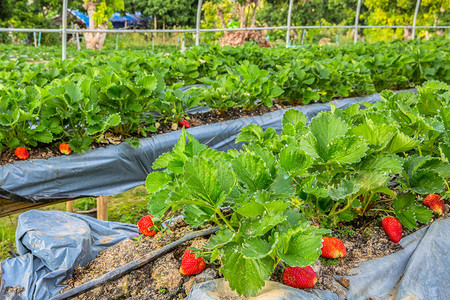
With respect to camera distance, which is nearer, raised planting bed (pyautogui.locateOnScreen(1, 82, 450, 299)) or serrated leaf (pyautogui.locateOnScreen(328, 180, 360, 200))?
raised planting bed (pyautogui.locateOnScreen(1, 82, 450, 299))

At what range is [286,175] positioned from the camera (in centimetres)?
117

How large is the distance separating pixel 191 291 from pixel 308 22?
31.3m

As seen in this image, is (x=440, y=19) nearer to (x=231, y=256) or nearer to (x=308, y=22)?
(x=308, y=22)

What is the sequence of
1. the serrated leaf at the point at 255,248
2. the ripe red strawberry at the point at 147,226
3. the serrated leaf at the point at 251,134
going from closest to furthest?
the serrated leaf at the point at 255,248
the ripe red strawberry at the point at 147,226
the serrated leaf at the point at 251,134

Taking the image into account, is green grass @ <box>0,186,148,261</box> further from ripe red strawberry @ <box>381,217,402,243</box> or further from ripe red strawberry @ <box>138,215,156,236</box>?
ripe red strawberry @ <box>381,217,402,243</box>

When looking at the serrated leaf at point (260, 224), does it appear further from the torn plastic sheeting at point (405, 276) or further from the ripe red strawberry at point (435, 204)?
the ripe red strawberry at point (435, 204)

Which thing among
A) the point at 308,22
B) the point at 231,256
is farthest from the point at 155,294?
the point at 308,22

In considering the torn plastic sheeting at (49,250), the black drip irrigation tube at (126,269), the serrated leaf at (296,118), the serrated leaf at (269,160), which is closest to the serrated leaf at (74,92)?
the torn plastic sheeting at (49,250)

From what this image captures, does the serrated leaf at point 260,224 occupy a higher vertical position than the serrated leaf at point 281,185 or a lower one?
lower

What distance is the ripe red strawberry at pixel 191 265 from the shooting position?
1.25m

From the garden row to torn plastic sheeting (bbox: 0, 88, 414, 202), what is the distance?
0.12m

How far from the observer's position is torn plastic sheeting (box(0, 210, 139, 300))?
1.52 m

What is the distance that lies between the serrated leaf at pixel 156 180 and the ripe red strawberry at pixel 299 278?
1.57ft

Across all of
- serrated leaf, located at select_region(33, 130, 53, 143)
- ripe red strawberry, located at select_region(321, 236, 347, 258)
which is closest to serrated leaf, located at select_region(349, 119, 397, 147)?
ripe red strawberry, located at select_region(321, 236, 347, 258)
